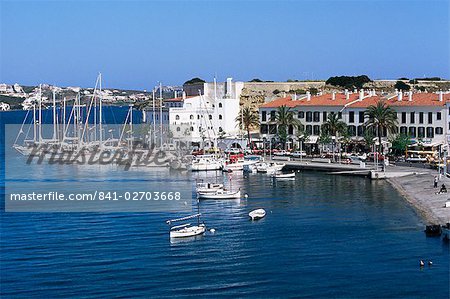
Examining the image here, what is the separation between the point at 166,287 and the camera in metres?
35.6

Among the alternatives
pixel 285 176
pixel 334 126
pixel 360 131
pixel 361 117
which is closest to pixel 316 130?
pixel 334 126

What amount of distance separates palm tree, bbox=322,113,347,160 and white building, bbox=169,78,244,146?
59.7 ft

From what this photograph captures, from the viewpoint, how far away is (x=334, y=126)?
273 ft

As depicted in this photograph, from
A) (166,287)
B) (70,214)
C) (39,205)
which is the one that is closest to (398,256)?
(166,287)

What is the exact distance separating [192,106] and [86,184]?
3511 cm

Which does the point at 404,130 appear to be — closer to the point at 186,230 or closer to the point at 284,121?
the point at 284,121

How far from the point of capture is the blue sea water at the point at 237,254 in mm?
35406

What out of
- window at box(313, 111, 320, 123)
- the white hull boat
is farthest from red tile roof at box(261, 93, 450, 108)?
the white hull boat

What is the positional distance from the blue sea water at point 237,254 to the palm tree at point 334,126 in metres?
24.6

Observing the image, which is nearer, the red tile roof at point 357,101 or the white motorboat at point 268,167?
the white motorboat at point 268,167

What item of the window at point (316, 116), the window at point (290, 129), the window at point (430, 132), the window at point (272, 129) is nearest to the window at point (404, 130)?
the window at point (430, 132)

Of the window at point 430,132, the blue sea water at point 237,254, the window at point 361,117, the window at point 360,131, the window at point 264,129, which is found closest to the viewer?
the blue sea water at point 237,254

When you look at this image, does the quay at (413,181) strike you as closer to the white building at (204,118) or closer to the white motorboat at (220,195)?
the white motorboat at (220,195)

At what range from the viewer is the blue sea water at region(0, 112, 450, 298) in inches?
1394
